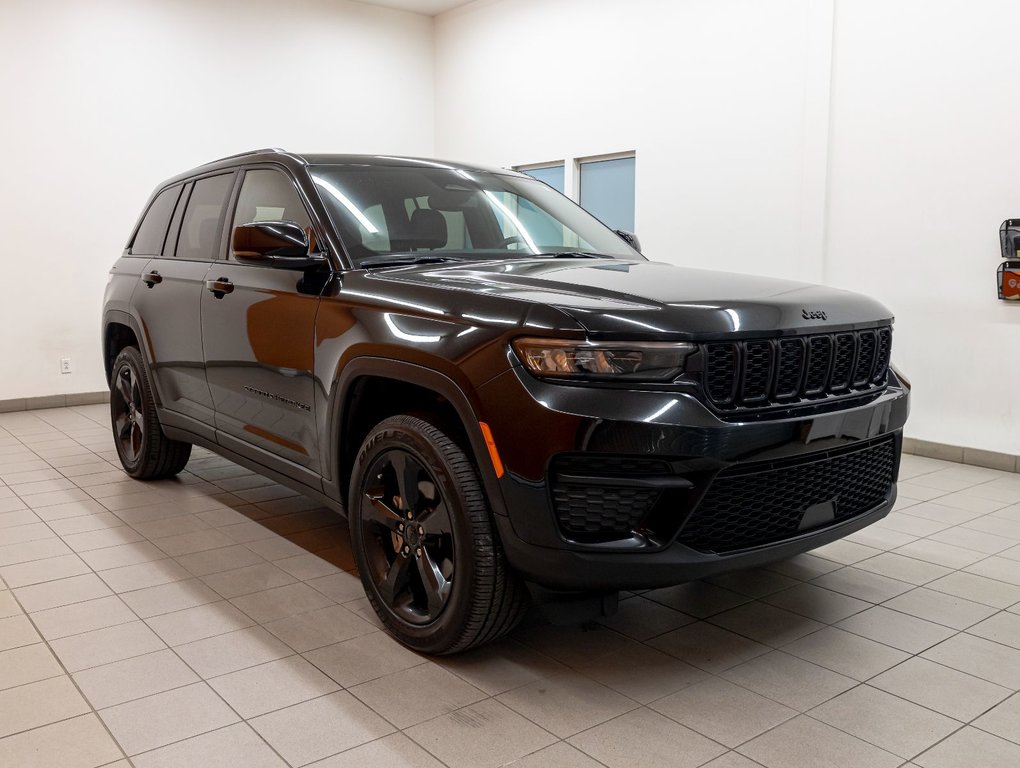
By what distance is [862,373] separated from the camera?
264 centimetres

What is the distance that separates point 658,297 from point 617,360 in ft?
0.91

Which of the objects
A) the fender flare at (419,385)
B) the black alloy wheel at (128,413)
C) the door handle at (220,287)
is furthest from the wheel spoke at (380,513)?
the black alloy wheel at (128,413)

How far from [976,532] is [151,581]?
11.3ft

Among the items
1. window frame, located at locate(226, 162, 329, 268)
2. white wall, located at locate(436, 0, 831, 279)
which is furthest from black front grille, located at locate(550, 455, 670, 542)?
white wall, located at locate(436, 0, 831, 279)

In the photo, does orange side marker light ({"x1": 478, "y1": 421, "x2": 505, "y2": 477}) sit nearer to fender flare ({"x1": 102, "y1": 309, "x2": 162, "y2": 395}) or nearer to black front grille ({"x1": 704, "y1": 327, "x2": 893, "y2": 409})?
black front grille ({"x1": 704, "y1": 327, "x2": 893, "y2": 409})

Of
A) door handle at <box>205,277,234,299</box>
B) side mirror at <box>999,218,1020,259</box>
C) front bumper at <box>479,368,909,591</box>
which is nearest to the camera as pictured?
front bumper at <box>479,368,909,591</box>

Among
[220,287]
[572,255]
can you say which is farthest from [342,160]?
[572,255]

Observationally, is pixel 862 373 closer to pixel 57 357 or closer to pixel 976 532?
pixel 976 532

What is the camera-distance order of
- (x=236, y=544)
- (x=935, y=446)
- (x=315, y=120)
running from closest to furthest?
(x=236, y=544) < (x=935, y=446) < (x=315, y=120)

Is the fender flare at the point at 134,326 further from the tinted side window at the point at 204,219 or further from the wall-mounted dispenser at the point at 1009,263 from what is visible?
the wall-mounted dispenser at the point at 1009,263

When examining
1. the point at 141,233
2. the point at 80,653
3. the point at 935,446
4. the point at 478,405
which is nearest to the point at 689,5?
the point at 935,446

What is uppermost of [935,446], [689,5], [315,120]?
[689,5]

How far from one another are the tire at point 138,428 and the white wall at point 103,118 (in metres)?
3.30

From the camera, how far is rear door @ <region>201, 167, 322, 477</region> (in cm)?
303
